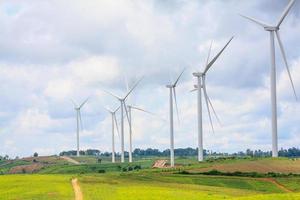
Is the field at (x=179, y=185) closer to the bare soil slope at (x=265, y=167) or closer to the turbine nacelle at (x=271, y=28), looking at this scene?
the bare soil slope at (x=265, y=167)

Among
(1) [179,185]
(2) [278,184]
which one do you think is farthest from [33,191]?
(2) [278,184]

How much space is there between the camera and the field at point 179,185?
248 ft

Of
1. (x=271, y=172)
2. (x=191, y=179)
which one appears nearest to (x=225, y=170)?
(x=271, y=172)

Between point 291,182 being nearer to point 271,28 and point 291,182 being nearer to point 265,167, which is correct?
point 265,167

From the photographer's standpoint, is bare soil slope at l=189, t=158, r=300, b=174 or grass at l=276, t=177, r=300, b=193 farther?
bare soil slope at l=189, t=158, r=300, b=174

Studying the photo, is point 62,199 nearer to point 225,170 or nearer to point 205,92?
point 225,170

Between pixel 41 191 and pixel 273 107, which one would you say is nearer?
pixel 41 191

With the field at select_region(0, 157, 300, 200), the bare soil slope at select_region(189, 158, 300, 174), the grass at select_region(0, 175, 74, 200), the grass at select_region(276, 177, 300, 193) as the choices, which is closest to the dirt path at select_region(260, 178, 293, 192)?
the field at select_region(0, 157, 300, 200)

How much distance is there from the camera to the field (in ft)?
248

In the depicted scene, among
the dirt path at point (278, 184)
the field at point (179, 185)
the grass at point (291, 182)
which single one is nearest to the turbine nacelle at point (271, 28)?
the field at point (179, 185)

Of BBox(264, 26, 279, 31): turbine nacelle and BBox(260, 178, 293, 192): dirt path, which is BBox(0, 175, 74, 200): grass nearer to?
BBox(260, 178, 293, 192): dirt path

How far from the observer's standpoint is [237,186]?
114562 millimetres

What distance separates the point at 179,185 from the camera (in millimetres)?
102938

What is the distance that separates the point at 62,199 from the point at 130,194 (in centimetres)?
851
